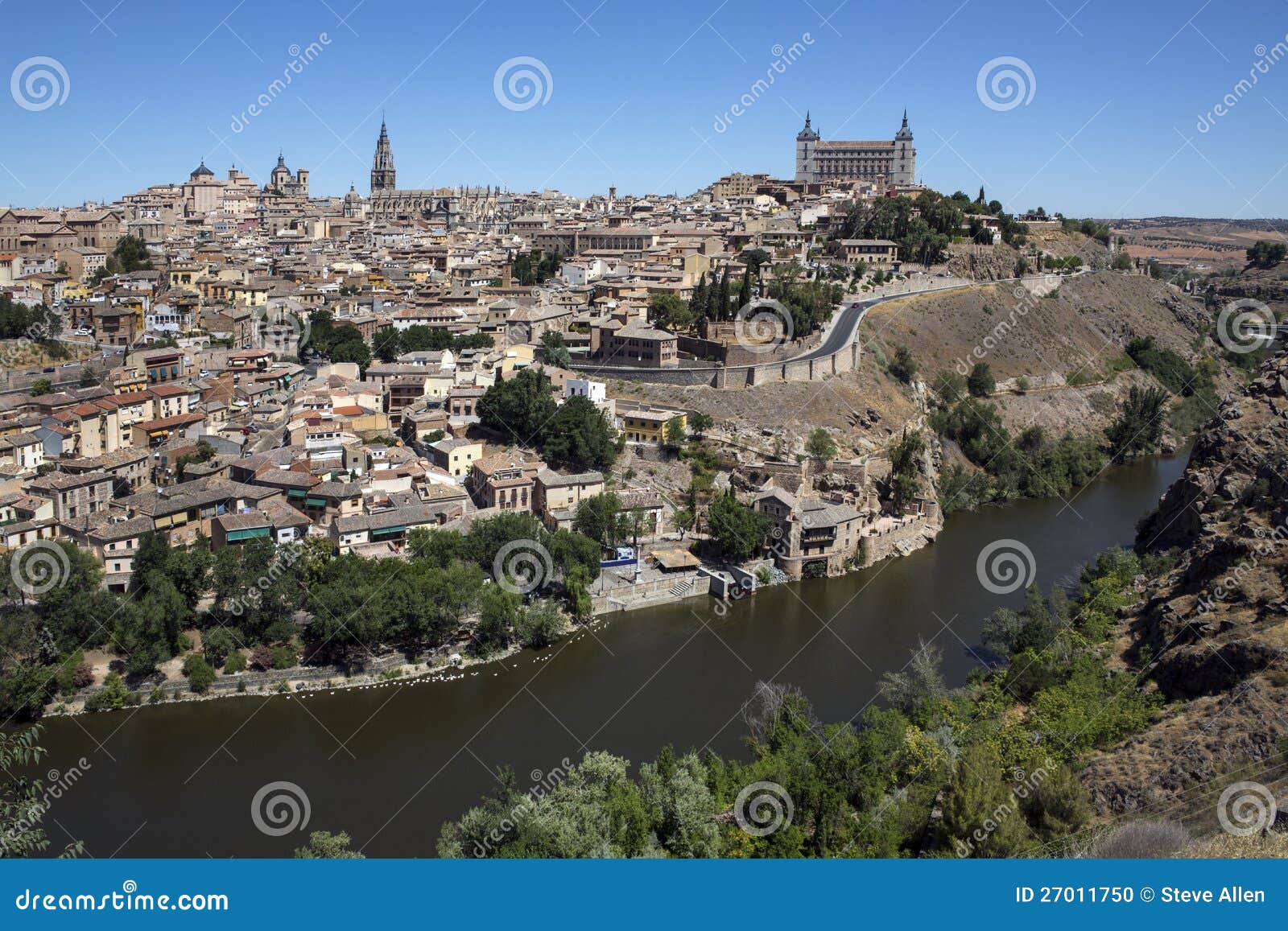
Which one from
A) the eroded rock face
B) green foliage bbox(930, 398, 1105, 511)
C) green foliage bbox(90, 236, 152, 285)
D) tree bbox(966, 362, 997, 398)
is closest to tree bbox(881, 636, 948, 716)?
the eroded rock face

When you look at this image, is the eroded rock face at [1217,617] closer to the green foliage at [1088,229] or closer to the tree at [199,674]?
the tree at [199,674]

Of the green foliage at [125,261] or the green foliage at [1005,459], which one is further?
the green foliage at [125,261]

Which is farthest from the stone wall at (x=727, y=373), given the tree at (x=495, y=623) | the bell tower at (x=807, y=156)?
the bell tower at (x=807, y=156)

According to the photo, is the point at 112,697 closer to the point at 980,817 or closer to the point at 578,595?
the point at 578,595

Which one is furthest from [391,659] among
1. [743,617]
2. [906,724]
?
[906,724]

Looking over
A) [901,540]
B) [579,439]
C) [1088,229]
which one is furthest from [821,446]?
[1088,229]

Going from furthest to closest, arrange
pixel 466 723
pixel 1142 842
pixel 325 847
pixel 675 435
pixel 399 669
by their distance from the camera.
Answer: pixel 675 435 → pixel 399 669 → pixel 466 723 → pixel 325 847 → pixel 1142 842

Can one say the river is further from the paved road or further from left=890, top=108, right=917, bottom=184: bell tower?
left=890, top=108, right=917, bottom=184: bell tower
